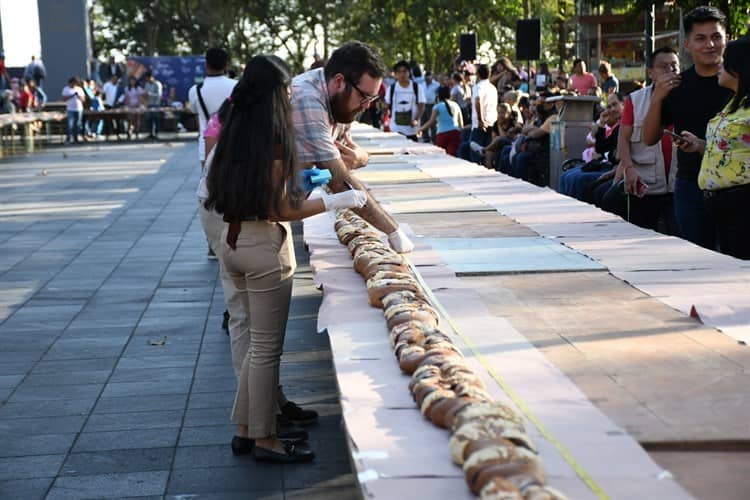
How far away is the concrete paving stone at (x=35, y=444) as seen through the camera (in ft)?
15.4

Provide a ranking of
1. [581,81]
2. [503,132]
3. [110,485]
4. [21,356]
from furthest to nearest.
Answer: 1. [581,81]
2. [503,132]
3. [21,356]
4. [110,485]

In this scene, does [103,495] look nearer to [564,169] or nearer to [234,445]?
[234,445]

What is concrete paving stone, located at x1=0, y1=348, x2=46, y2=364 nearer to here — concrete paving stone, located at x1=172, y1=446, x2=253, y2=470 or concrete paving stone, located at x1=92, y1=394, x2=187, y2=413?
concrete paving stone, located at x1=92, y1=394, x2=187, y2=413

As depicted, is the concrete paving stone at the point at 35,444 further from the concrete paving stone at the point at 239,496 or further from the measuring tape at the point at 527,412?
the measuring tape at the point at 527,412

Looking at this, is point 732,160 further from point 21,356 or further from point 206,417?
point 21,356

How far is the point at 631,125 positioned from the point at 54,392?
13.5ft

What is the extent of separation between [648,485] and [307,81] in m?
2.83

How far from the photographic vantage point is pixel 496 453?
8.79 feet

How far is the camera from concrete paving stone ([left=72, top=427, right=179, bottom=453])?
4742 millimetres

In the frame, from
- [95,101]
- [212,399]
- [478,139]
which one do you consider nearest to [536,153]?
[478,139]

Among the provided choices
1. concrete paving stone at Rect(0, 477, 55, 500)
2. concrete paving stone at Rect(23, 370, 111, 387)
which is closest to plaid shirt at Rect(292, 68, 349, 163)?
concrete paving stone at Rect(0, 477, 55, 500)

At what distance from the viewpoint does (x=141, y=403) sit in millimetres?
5395

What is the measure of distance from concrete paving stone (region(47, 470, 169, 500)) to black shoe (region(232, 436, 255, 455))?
1.03ft

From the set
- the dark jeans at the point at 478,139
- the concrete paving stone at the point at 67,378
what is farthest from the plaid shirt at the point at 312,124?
the dark jeans at the point at 478,139
